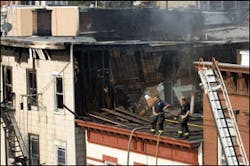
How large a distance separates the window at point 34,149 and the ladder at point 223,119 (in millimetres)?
11250

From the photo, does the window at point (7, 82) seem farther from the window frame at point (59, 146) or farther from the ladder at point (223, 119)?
the ladder at point (223, 119)

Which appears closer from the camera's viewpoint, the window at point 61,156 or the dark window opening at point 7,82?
the window at point 61,156

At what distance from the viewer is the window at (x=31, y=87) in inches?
1148

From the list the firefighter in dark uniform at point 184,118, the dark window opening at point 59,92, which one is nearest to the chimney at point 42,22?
the dark window opening at point 59,92

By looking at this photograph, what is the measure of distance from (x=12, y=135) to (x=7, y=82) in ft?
6.91

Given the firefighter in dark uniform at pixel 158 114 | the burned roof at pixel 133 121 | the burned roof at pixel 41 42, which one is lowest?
the burned roof at pixel 133 121

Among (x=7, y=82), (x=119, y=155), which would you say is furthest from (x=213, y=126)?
(x=7, y=82)

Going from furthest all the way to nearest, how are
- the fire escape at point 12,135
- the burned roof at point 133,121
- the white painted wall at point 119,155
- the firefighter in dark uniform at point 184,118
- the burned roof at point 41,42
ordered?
the fire escape at point 12,135 → the burned roof at point 41,42 → the white painted wall at point 119,155 → the burned roof at point 133,121 → the firefighter in dark uniform at point 184,118

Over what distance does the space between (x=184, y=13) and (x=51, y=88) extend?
11296 mm

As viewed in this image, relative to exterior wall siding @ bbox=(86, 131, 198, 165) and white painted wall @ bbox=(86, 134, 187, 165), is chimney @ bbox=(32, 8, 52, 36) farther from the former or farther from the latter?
white painted wall @ bbox=(86, 134, 187, 165)

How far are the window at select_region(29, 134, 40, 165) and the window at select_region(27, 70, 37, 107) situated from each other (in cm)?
127

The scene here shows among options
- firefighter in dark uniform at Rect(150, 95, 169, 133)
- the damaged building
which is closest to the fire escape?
the damaged building

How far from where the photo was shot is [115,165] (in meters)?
25.9

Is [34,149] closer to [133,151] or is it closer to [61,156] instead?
[61,156]
